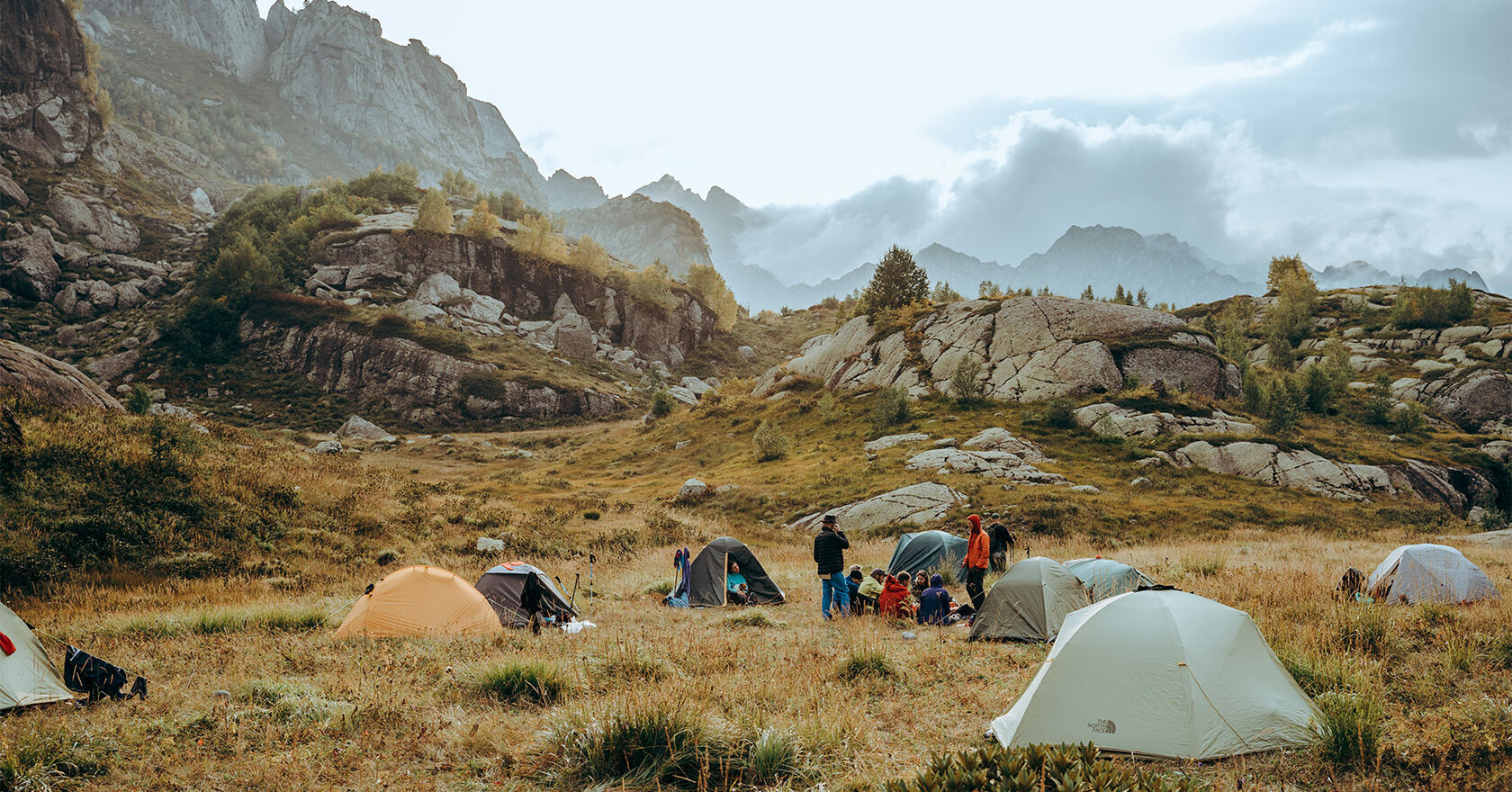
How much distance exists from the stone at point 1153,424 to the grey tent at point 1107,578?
26.9 meters

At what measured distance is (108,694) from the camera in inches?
326

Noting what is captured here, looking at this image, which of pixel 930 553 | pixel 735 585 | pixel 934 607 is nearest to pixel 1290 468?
pixel 930 553

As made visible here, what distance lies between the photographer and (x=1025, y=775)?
4.45m

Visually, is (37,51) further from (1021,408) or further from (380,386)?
(1021,408)

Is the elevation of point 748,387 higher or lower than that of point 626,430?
higher

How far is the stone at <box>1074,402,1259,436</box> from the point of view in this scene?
37.2 meters

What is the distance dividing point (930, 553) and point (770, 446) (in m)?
24.2

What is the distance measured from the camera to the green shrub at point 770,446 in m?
44.2

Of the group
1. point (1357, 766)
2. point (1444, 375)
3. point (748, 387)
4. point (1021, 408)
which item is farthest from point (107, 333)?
point (1444, 375)

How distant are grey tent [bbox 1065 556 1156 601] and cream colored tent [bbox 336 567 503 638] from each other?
12.4m

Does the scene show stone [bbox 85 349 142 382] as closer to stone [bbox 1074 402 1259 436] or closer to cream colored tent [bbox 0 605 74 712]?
cream colored tent [bbox 0 605 74 712]

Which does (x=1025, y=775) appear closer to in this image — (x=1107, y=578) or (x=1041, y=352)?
(x=1107, y=578)

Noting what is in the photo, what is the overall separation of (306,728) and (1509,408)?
6844cm

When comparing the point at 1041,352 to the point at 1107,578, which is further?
the point at 1041,352
